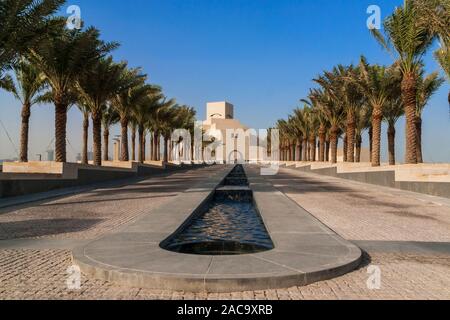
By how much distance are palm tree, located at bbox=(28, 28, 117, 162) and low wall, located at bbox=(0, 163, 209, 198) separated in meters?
1.72

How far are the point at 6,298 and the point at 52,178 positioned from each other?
1664 cm

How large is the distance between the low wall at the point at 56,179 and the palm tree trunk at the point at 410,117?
58.8 feet

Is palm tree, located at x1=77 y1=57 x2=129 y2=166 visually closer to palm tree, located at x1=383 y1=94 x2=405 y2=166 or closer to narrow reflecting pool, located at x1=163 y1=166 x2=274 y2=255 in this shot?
narrow reflecting pool, located at x1=163 y1=166 x2=274 y2=255

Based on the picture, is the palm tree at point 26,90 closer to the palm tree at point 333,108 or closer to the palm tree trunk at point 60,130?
the palm tree trunk at point 60,130

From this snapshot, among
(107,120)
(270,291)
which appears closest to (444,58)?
(270,291)

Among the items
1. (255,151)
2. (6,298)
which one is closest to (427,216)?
(6,298)

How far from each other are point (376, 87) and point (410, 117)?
6940 millimetres

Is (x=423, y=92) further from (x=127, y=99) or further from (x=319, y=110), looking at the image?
(x=127, y=99)

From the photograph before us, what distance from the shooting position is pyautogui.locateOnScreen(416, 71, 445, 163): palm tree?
33.3 meters

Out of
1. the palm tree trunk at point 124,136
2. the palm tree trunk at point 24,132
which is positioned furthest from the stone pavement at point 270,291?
the palm tree trunk at point 124,136

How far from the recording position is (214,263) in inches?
233
